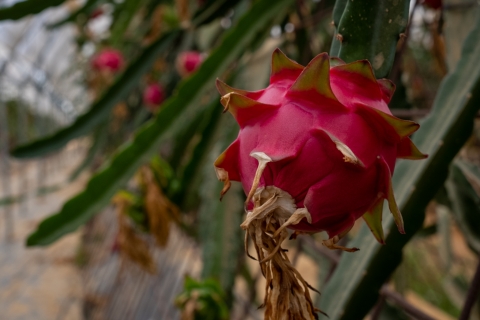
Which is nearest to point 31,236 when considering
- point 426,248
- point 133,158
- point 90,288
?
point 133,158

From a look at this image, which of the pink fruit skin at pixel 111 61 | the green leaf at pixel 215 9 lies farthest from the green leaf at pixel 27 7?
the pink fruit skin at pixel 111 61

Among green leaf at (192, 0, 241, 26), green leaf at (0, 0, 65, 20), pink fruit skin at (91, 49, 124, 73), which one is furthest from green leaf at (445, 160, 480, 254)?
pink fruit skin at (91, 49, 124, 73)

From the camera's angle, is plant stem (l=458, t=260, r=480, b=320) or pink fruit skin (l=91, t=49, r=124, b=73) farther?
pink fruit skin (l=91, t=49, r=124, b=73)

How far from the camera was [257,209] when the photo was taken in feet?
0.81

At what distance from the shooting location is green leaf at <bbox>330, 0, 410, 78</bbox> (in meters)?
0.34

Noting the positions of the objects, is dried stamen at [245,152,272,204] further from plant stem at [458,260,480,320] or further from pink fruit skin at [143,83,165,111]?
pink fruit skin at [143,83,165,111]

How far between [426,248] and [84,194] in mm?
2751

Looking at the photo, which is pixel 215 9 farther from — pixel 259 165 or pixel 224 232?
pixel 259 165

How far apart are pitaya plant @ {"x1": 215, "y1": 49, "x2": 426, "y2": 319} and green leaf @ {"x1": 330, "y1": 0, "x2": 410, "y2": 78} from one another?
7 centimetres

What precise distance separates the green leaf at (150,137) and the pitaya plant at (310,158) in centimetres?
53

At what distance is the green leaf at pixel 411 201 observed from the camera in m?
0.44

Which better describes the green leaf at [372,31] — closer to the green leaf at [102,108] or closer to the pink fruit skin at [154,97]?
the green leaf at [102,108]

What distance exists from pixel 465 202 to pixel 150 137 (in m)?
0.56

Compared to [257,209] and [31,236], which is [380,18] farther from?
[31,236]
